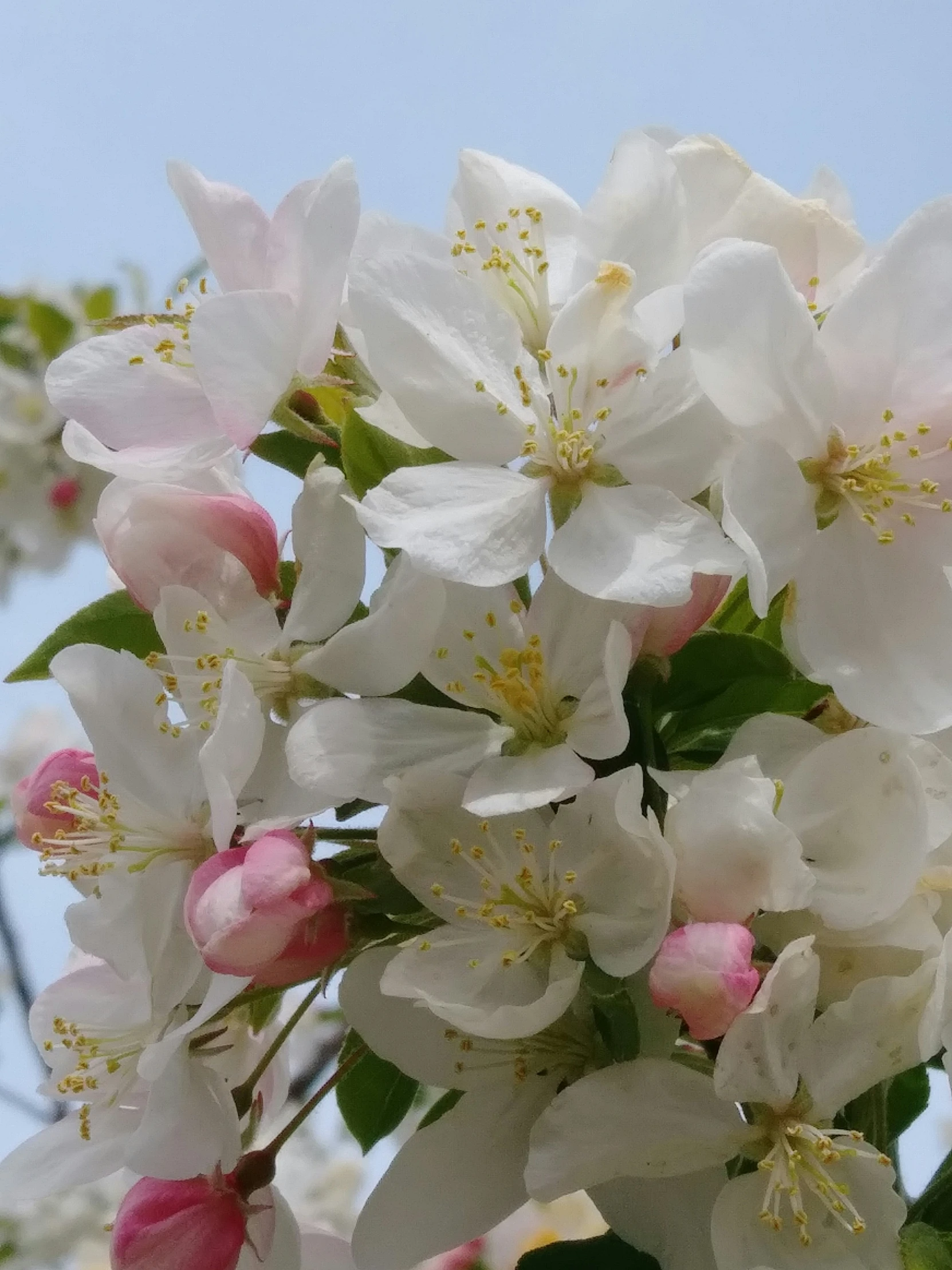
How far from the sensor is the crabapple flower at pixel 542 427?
2.03ft

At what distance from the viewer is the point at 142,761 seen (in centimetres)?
70

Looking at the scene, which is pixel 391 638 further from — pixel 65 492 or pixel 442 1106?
pixel 65 492

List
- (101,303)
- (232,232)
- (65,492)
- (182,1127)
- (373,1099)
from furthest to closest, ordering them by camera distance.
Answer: (65,492) → (101,303) → (373,1099) → (232,232) → (182,1127)

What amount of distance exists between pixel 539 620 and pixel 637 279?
0.70 feet

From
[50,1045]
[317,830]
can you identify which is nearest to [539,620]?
[317,830]

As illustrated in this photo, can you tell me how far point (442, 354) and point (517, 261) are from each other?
134 mm

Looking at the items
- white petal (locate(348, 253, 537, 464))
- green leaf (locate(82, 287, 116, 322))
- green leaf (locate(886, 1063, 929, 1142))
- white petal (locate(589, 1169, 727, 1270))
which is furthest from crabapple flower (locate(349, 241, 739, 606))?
green leaf (locate(82, 287, 116, 322))

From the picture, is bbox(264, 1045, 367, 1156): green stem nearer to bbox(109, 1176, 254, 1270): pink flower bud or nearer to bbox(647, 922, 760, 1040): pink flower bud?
bbox(109, 1176, 254, 1270): pink flower bud

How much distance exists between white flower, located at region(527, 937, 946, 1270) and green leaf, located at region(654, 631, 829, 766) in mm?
191

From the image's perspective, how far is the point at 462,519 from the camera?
2.04 ft

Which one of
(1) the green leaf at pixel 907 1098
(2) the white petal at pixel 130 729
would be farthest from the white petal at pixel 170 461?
(1) the green leaf at pixel 907 1098

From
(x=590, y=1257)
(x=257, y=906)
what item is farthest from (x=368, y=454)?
(x=590, y=1257)

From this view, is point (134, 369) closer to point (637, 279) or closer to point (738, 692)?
point (637, 279)

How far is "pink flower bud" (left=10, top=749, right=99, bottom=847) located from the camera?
0.73 m
